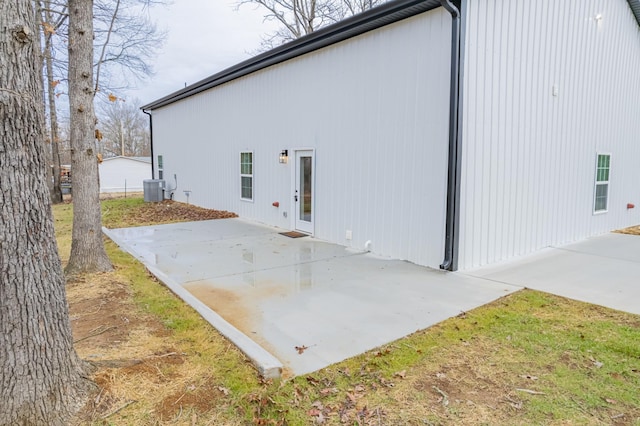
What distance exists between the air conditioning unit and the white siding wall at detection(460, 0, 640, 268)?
1303 centimetres

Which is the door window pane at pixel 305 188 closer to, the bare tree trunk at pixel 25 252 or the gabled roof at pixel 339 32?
the gabled roof at pixel 339 32

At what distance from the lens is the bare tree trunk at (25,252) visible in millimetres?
2268

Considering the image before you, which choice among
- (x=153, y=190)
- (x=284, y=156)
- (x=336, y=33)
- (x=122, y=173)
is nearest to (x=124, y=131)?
(x=122, y=173)

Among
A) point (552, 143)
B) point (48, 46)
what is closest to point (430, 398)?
point (552, 143)

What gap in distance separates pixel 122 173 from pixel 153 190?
15193 millimetres

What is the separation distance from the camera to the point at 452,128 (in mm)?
5691

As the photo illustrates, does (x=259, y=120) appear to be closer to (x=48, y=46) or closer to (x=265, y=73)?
(x=265, y=73)

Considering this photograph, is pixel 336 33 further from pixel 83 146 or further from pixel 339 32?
pixel 83 146

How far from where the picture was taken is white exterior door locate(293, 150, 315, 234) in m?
8.71

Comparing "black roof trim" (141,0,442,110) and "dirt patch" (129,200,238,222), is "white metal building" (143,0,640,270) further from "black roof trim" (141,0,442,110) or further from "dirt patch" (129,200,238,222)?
"dirt patch" (129,200,238,222)

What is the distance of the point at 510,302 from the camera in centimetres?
467

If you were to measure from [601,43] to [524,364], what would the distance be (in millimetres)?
8278

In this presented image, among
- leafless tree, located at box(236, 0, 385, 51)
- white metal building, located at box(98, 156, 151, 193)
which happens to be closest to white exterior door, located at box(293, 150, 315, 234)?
leafless tree, located at box(236, 0, 385, 51)

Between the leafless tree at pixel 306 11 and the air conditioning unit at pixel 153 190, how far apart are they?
989cm
